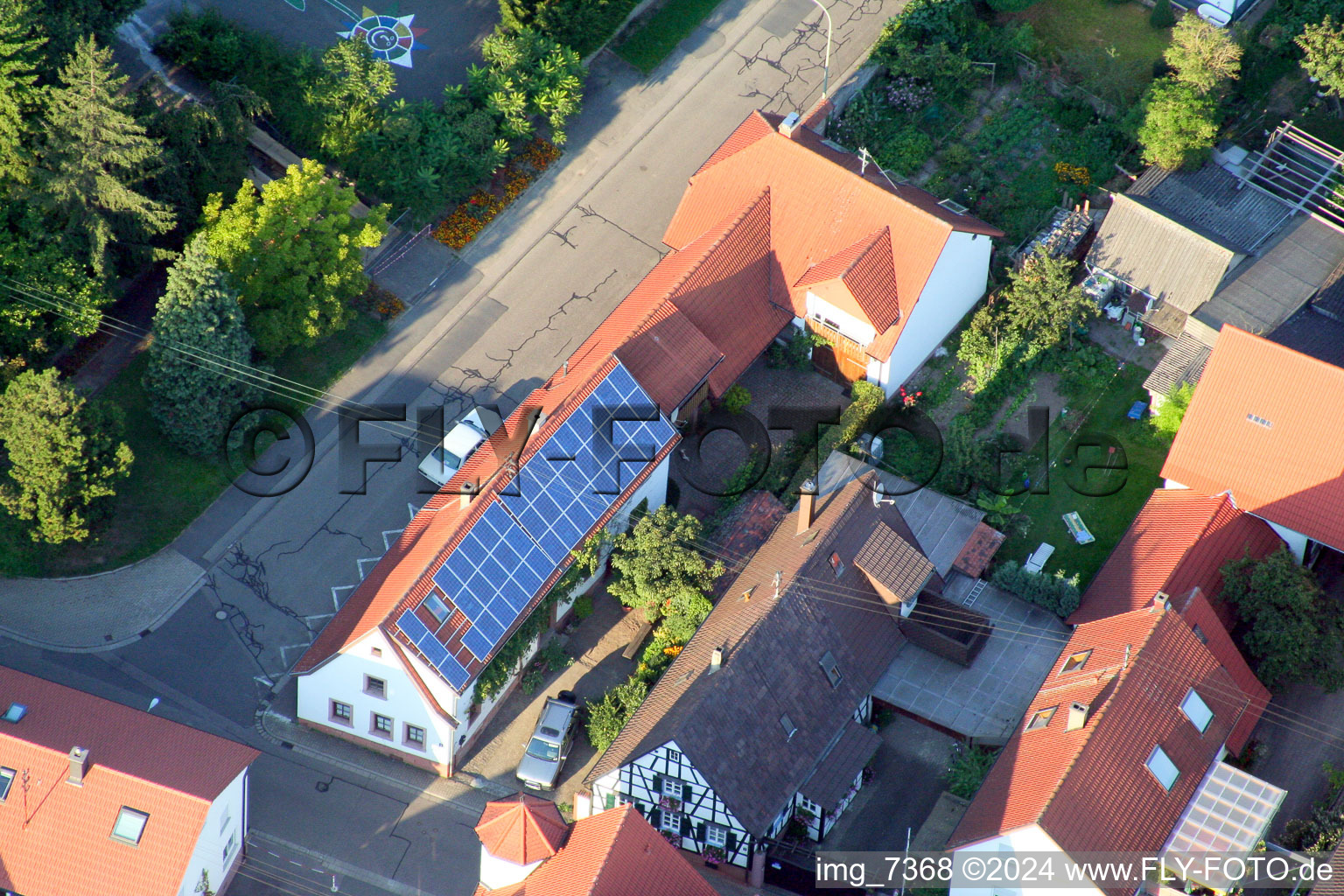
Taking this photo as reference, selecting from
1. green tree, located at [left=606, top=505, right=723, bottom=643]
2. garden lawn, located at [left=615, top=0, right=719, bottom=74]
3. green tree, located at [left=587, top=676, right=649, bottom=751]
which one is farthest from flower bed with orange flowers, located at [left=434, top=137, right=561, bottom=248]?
green tree, located at [left=587, top=676, right=649, bottom=751]

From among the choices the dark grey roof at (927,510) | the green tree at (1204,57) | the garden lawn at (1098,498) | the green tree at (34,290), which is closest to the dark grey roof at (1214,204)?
the green tree at (1204,57)

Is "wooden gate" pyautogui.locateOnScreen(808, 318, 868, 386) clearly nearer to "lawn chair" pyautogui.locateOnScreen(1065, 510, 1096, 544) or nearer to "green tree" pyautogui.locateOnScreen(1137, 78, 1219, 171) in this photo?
"lawn chair" pyautogui.locateOnScreen(1065, 510, 1096, 544)

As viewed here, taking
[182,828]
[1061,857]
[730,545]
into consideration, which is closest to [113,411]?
[182,828]

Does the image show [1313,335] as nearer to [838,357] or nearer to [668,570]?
[838,357]

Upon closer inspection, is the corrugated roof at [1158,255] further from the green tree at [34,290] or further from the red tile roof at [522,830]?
the green tree at [34,290]

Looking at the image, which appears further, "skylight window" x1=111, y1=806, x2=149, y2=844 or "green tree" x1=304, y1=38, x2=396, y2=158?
"green tree" x1=304, y1=38, x2=396, y2=158

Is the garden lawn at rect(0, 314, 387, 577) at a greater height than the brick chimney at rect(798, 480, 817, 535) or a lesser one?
lesser
